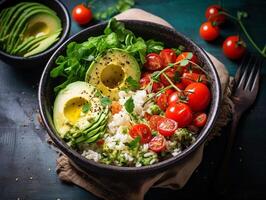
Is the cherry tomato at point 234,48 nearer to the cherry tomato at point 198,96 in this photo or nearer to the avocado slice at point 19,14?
the cherry tomato at point 198,96

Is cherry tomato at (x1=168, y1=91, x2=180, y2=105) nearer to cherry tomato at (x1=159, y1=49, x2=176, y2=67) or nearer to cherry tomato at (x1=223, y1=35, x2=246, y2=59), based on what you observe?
cherry tomato at (x1=159, y1=49, x2=176, y2=67)

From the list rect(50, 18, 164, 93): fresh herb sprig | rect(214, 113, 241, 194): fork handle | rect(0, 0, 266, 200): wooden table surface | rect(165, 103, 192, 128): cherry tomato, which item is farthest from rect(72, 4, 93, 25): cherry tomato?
rect(214, 113, 241, 194): fork handle

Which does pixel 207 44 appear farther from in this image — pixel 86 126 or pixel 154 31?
pixel 86 126

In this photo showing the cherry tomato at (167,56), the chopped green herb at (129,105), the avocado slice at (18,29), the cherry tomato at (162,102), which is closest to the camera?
the chopped green herb at (129,105)

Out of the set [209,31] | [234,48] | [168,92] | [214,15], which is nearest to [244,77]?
[234,48]

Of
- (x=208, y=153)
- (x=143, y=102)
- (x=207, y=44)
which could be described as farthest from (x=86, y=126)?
(x=207, y=44)

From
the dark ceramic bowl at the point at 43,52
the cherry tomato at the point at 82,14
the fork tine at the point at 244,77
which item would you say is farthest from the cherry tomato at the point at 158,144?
the cherry tomato at the point at 82,14

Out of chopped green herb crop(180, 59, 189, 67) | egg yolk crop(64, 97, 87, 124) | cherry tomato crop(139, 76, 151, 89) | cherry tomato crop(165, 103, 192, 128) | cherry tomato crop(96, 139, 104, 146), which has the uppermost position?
chopped green herb crop(180, 59, 189, 67)
